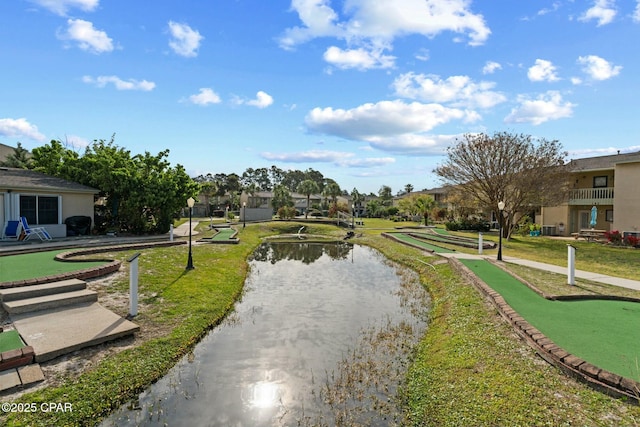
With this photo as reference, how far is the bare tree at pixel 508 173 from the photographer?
Answer: 20891 mm

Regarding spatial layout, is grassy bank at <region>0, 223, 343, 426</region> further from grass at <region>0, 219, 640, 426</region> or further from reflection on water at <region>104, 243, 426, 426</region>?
reflection on water at <region>104, 243, 426, 426</region>

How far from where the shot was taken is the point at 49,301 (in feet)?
23.3

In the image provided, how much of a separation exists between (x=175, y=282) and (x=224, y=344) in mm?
3827

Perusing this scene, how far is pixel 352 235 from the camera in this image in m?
30.1

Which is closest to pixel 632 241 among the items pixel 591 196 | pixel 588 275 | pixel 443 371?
pixel 591 196

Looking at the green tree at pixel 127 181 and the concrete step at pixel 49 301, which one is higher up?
the green tree at pixel 127 181

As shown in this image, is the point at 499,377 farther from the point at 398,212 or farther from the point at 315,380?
the point at 398,212

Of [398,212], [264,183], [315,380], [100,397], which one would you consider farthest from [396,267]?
[264,183]

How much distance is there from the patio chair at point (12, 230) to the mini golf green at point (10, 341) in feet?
39.7

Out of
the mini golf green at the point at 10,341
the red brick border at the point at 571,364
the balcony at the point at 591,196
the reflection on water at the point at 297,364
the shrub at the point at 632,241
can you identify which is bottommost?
the reflection on water at the point at 297,364

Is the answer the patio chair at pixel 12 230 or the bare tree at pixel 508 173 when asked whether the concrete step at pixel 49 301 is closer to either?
the patio chair at pixel 12 230

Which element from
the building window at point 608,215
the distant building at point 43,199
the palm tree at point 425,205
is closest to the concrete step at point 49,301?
the distant building at point 43,199

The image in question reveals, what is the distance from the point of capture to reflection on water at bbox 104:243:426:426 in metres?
4.73

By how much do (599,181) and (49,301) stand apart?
30.6m
